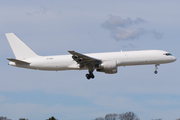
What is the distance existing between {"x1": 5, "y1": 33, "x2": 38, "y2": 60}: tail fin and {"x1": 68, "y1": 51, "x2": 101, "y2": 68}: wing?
818 cm

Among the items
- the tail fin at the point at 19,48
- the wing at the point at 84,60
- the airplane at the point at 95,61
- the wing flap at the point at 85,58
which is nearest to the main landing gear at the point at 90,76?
the airplane at the point at 95,61

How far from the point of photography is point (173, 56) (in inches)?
2418

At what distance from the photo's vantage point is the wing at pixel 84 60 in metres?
56.6

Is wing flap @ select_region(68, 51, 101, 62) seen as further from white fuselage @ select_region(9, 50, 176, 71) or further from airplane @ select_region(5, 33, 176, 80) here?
white fuselage @ select_region(9, 50, 176, 71)

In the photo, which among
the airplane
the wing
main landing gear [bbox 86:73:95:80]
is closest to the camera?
the wing

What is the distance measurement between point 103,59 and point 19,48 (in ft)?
49.5

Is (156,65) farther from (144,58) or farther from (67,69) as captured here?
(67,69)

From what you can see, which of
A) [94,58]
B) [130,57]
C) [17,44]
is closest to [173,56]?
[130,57]

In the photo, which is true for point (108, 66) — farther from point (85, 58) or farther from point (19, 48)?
point (19, 48)

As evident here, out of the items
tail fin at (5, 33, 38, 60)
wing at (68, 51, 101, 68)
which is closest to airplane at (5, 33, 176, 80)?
wing at (68, 51, 101, 68)

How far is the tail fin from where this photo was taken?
6147 centimetres

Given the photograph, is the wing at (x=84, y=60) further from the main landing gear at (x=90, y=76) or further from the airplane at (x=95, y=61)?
the main landing gear at (x=90, y=76)

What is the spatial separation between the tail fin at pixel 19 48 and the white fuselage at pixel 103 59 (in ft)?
7.05

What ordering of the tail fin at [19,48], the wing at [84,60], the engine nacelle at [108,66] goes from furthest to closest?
the tail fin at [19,48] < the engine nacelle at [108,66] < the wing at [84,60]
